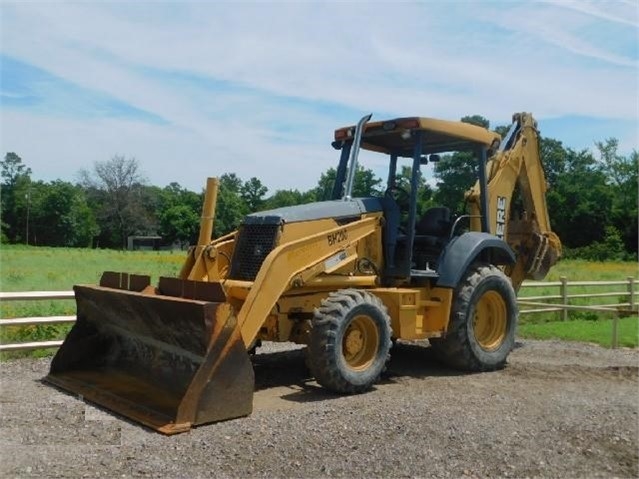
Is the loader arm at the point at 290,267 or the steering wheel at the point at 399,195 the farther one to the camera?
the steering wheel at the point at 399,195

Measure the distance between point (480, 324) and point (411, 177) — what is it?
2.26 m

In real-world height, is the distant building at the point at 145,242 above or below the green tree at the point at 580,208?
below

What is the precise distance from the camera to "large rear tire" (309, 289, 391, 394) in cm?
697

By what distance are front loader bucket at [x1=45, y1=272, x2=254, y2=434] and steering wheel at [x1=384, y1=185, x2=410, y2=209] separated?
3.32m

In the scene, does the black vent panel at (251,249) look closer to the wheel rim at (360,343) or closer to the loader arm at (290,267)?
the loader arm at (290,267)

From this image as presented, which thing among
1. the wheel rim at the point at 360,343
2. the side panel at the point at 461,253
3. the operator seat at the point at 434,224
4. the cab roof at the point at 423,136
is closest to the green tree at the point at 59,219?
the cab roof at the point at 423,136

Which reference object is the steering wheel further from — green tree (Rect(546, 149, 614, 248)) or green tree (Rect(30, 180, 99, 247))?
green tree (Rect(30, 180, 99, 247))

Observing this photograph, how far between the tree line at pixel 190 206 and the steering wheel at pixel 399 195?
34.3 meters

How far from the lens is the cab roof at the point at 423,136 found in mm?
8492

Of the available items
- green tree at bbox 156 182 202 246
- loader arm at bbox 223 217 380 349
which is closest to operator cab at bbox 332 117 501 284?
loader arm at bbox 223 217 380 349

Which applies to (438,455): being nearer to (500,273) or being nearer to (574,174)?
(500,273)

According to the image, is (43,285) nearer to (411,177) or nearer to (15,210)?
(411,177)

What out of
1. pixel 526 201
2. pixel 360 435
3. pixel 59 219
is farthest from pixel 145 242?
pixel 360 435

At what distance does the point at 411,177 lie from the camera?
8734mm
